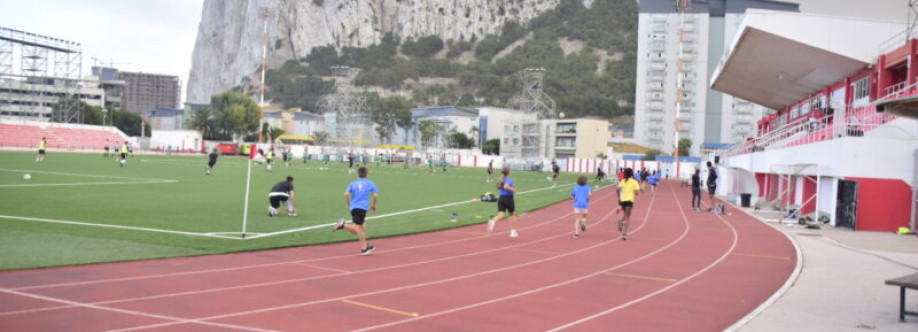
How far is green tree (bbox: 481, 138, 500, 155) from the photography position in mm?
110500

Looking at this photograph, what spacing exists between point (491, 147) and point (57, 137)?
60819mm

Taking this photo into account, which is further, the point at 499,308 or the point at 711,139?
the point at 711,139

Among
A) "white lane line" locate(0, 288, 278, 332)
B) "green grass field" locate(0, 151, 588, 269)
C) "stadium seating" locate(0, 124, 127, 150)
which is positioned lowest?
"white lane line" locate(0, 288, 278, 332)

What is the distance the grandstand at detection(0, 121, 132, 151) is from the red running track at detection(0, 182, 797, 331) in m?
75.6

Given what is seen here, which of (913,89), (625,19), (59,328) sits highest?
(625,19)

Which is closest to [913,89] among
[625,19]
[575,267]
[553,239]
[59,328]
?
[553,239]

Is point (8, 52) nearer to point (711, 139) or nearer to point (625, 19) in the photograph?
point (711, 139)

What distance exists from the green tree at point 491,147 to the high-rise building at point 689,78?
2460 cm

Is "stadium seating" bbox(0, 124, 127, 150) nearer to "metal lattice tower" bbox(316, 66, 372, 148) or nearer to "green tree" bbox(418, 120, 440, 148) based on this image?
"metal lattice tower" bbox(316, 66, 372, 148)

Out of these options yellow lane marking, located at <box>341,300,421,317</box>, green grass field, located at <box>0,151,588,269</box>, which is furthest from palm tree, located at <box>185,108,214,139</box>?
yellow lane marking, located at <box>341,300,421,317</box>

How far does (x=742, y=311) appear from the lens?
29.5ft

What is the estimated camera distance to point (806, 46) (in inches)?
1304

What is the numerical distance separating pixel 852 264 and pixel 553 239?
20.3 feet

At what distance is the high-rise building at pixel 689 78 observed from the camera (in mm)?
110438
